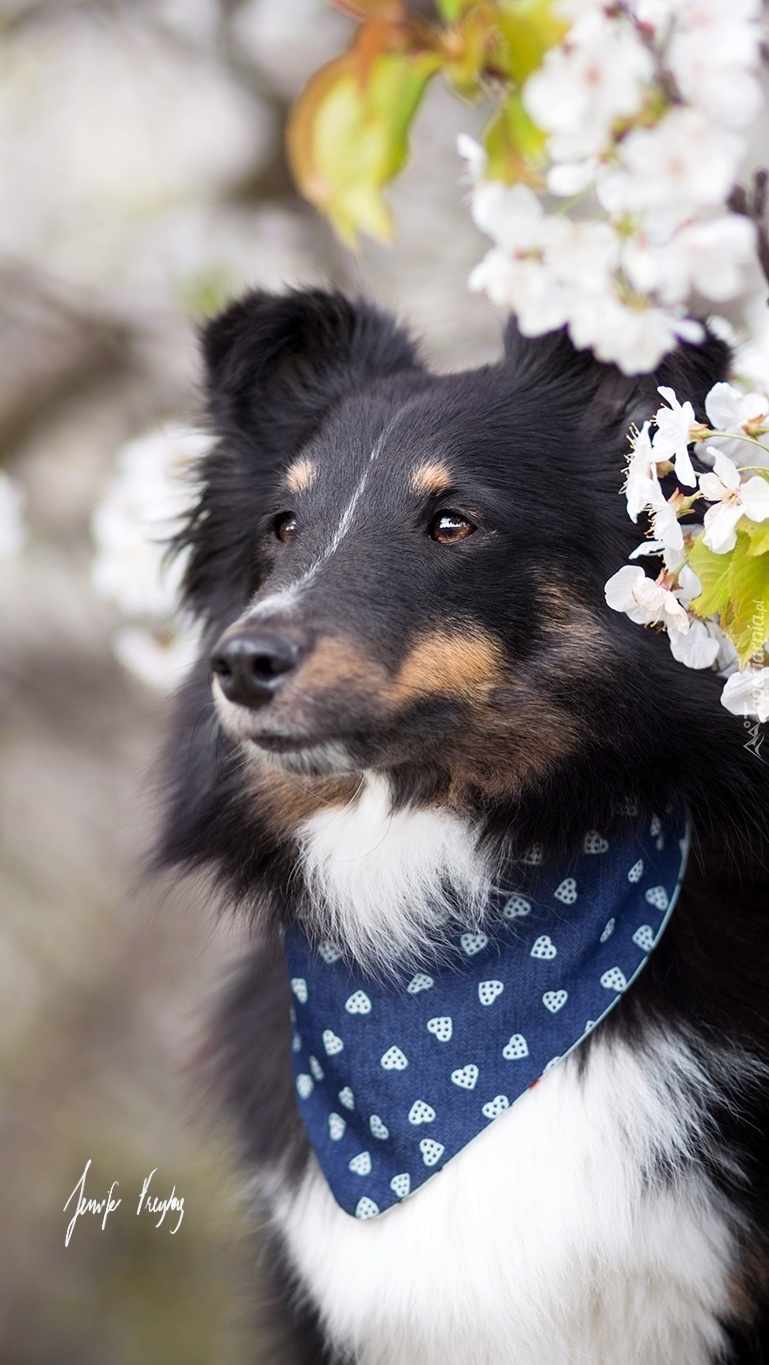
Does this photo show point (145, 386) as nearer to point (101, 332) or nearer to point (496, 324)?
point (101, 332)

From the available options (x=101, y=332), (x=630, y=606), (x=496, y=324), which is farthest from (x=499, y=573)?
(x=101, y=332)

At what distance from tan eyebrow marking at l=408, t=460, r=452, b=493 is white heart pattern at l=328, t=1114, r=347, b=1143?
3.87 feet

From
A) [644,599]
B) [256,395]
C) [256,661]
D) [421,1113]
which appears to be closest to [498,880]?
[421,1113]

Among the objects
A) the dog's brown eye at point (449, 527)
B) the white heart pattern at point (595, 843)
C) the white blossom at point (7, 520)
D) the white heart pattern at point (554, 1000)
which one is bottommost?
the white blossom at point (7, 520)

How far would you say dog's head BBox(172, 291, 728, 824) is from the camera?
2004mm

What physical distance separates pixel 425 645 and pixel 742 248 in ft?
3.13

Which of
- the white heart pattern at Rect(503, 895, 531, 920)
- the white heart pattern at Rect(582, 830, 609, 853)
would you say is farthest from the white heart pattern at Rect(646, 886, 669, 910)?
the white heart pattern at Rect(503, 895, 531, 920)

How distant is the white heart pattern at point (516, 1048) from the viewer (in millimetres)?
2174

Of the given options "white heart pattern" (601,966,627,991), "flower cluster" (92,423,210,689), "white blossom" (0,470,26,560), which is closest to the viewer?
"white heart pattern" (601,966,627,991)

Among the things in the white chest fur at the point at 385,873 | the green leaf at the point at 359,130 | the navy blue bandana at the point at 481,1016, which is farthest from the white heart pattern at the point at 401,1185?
the green leaf at the point at 359,130

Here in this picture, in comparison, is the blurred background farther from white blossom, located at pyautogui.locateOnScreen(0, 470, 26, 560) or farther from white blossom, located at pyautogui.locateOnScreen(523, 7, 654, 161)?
white blossom, located at pyautogui.locateOnScreen(523, 7, 654, 161)

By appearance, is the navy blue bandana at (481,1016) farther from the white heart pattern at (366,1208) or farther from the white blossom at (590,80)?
the white blossom at (590,80)

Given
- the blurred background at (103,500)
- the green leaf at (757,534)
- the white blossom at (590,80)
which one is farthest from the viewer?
the blurred background at (103,500)

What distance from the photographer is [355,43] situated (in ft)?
4.09
